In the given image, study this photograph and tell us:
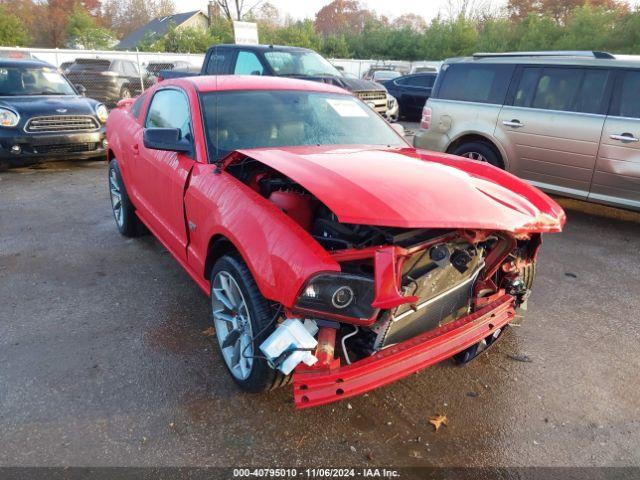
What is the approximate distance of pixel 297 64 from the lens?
30.0 ft

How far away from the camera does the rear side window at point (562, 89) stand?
17.3 feet

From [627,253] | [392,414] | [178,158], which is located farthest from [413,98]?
[392,414]

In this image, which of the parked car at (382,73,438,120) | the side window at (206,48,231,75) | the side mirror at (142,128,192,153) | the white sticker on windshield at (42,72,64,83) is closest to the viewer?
the side mirror at (142,128,192,153)

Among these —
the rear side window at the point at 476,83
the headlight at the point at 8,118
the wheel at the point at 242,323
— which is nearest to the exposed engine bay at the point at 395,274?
the wheel at the point at 242,323

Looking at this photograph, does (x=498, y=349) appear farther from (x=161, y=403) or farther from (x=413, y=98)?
(x=413, y=98)

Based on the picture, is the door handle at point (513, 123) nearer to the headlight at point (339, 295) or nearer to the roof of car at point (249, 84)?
the roof of car at point (249, 84)

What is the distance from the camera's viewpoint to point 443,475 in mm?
2143

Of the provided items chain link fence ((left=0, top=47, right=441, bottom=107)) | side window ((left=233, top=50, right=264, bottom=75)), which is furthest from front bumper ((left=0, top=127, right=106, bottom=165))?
chain link fence ((left=0, top=47, right=441, bottom=107))

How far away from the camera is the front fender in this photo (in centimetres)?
206

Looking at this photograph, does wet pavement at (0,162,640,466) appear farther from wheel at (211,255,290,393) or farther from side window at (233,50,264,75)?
side window at (233,50,264,75)

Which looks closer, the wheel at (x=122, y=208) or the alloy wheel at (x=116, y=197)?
the wheel at (x=122, y=208)

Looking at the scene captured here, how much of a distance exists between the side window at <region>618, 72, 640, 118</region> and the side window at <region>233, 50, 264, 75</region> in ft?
19.4

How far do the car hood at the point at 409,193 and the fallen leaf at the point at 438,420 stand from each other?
1.07 meters

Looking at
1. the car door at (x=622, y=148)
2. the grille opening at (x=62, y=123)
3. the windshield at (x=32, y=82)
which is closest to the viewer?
the car door at (x=622, y=148)
